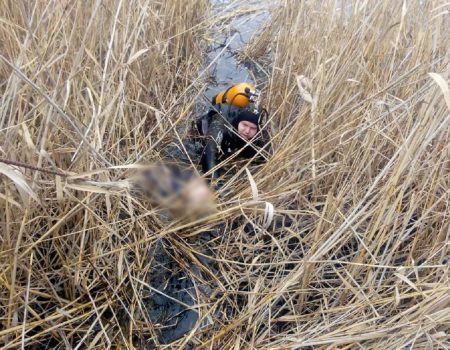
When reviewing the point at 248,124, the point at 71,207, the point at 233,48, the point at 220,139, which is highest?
the point at 71,207

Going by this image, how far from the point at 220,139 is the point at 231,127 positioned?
0.14 metres

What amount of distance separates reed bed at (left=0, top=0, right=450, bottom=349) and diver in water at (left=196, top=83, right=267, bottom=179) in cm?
23

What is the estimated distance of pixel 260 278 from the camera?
147cm

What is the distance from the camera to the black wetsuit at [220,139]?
2075 millimetres

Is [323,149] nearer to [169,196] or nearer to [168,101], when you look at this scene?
[168,101]

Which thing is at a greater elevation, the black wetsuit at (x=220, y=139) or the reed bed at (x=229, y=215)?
the reed bed at (x=229, y=215)

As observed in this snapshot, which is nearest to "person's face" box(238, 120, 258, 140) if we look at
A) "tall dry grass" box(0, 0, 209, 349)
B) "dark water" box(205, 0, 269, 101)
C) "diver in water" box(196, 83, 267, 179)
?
"diver in water" box(196, 83, 267, 179)

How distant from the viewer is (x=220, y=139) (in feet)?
6.98

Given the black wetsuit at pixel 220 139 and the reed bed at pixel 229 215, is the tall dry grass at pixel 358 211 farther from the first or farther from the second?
the black wetsuit at pixel 220 139

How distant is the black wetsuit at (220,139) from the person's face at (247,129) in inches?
1.3

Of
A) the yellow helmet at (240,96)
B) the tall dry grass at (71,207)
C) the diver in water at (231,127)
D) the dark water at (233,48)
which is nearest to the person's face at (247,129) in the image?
the diver in water at (231,127)

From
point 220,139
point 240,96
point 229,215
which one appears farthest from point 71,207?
point 240,96

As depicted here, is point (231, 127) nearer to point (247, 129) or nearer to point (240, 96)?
point (247, 129)

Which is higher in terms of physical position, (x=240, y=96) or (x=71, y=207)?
(x=71, y=207)
